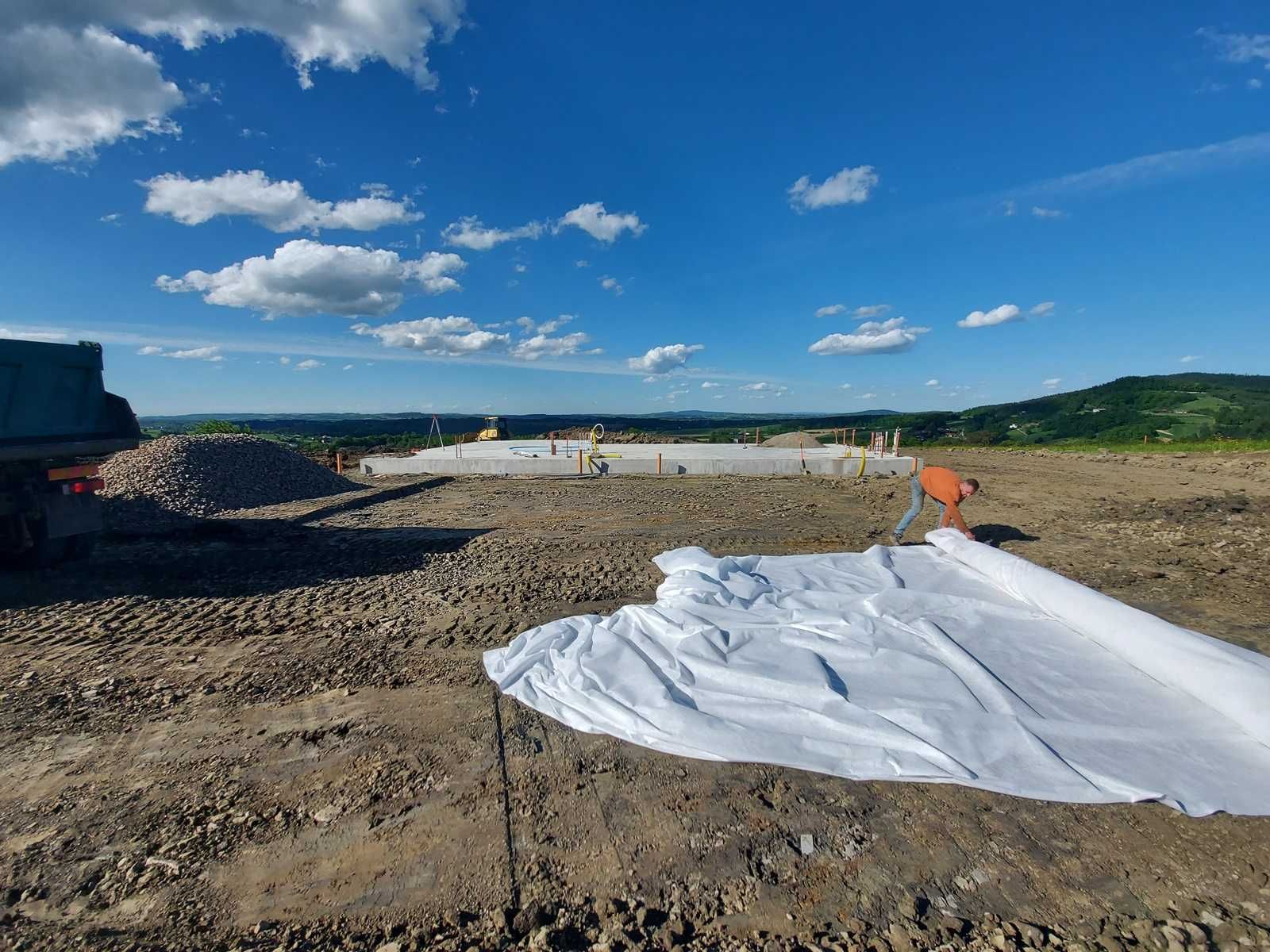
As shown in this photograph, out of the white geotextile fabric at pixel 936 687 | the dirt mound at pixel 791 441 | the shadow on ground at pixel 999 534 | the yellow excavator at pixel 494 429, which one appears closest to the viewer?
the white geotextile fabric at pixel 936 687

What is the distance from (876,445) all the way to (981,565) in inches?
519

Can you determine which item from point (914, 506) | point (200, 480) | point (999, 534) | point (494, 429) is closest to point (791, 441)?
point (494, 429)

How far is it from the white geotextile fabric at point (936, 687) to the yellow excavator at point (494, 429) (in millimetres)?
20692

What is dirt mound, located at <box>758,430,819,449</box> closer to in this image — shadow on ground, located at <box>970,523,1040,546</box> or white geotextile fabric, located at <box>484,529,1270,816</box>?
shadow on ground, located at <box>970,523,1040,546</box>

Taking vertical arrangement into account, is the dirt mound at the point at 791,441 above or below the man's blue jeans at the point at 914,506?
above

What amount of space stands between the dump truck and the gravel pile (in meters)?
2.32

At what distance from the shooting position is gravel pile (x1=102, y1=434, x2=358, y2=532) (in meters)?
9.52

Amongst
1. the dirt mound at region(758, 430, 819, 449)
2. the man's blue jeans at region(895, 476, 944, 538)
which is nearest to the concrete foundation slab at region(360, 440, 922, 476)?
the dirt mound at region(758, 430, 819, 449)

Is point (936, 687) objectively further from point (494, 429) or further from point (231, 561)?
point (494, 429)

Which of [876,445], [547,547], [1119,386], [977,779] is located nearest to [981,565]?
[977,779]

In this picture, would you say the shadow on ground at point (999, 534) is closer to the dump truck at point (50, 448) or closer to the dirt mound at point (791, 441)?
the dirt mound at point (791, 441)

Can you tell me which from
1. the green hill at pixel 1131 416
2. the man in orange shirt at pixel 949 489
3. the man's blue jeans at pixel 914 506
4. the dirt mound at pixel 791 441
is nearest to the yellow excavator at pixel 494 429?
the dirt mound at pixel 791 441

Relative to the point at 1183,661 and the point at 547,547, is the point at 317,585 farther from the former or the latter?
the point at 1183,661

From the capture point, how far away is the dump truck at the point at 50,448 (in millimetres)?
6043
